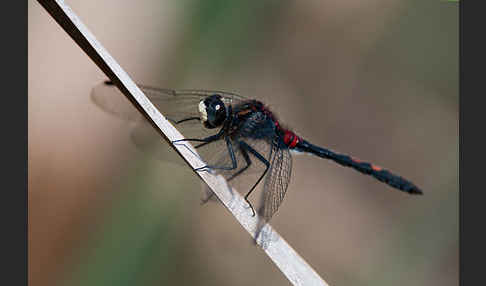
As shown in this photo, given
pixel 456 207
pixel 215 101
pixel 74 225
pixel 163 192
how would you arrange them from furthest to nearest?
pixel 456 207
pixel 163 192
pixel 74 225
pixel 215 101

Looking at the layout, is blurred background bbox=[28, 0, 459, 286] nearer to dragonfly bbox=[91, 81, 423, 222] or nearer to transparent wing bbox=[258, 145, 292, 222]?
dragonfly bbox=[91, 81, 423, 222]

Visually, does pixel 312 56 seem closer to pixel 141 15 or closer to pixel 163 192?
pixel 141 15

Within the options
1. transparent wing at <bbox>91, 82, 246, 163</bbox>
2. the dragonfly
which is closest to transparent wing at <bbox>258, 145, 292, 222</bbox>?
the dragonfly

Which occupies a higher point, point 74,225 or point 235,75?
point 235,75

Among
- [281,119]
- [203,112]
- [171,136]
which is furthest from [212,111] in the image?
[281,119]

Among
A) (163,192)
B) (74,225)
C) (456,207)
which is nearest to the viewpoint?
(74,225)

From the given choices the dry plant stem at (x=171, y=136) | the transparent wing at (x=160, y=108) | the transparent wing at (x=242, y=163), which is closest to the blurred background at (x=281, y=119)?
the transparent wing at (x=160, y=108)

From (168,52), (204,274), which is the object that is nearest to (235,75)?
(168,52)
